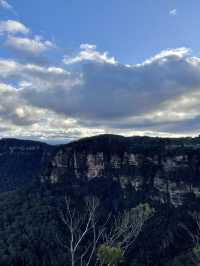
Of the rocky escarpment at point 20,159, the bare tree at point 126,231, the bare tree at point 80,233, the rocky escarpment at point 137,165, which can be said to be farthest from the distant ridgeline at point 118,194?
the rocky escarpment at point 20,159

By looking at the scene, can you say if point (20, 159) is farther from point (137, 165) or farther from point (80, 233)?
point (80, 233)

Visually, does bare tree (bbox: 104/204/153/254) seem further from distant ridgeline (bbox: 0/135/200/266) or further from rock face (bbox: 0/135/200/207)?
rock face (bbox: 0/135/200/207)

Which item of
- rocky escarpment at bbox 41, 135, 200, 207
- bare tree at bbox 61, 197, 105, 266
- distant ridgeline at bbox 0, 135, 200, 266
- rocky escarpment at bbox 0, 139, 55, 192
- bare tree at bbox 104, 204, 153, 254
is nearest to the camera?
bare tree at bbox 61, 197, 105, 266

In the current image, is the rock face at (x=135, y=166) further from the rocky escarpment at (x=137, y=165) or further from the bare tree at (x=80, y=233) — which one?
the bare tree at (x=80, y=233)

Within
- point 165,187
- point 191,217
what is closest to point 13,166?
point 165,187

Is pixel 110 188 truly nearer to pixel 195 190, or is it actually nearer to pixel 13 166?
pixel 195 190

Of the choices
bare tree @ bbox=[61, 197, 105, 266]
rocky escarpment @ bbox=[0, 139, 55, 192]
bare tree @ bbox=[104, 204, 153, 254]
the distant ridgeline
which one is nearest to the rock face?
the distant ridgeline

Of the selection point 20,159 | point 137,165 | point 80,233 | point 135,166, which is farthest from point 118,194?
point 20,159

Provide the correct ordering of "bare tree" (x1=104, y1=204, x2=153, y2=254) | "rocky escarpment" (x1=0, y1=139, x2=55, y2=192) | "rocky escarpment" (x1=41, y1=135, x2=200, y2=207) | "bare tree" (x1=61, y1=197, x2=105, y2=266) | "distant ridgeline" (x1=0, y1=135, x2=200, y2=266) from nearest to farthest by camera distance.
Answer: "bare tree" (x1=61, y1=197, x2=105, y2=266) → "bare tree" (x1=104, y1=204, x2=153, y2=254) → "distant ridgeline" (x1=0, y1=135, x2=200, y2=266) → "rocky escarpment" (x1=41, y1=135, x2=200, y2=207) → "rocky escarpment" (x1=0, y1=139, x2=55, y2=192)
